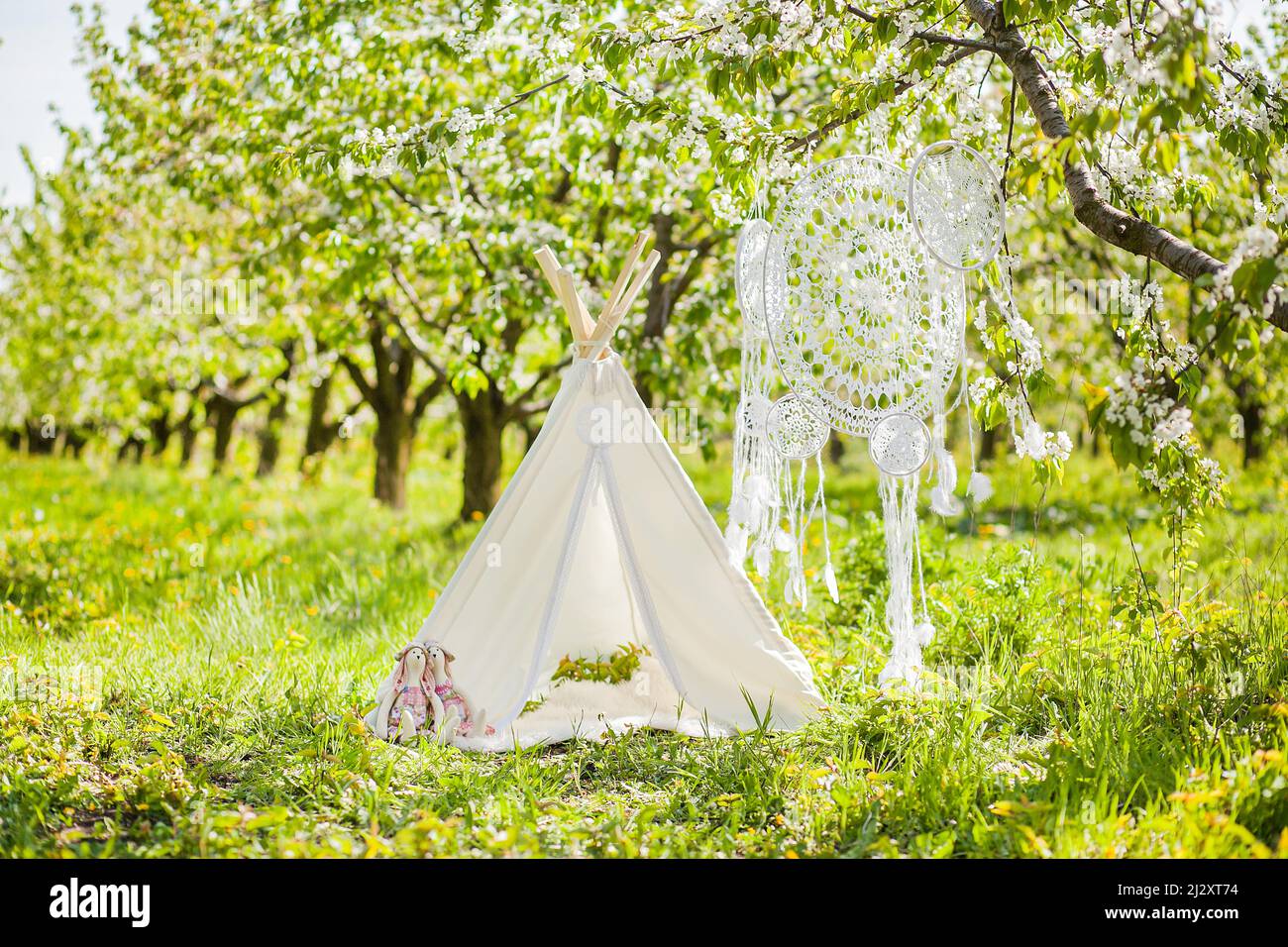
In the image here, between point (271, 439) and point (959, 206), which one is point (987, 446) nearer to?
point (271, 439)

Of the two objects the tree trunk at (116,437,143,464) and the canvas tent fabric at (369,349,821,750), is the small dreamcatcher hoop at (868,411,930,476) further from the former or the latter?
the tree trunk at (116,437,143,464)

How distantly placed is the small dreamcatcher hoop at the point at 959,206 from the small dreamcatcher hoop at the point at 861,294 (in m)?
0.16

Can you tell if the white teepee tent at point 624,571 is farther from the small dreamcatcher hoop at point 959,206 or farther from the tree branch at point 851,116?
the small dreamcatcher hoop at point 959,206

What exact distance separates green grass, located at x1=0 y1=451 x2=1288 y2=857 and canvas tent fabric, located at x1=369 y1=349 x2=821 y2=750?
24 cm

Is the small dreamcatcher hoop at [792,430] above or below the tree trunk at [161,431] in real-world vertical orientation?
below

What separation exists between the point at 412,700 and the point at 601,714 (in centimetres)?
79

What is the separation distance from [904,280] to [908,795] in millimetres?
1895

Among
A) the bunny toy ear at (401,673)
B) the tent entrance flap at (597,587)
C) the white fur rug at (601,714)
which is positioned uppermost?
the tent entrance flap at (597,587)

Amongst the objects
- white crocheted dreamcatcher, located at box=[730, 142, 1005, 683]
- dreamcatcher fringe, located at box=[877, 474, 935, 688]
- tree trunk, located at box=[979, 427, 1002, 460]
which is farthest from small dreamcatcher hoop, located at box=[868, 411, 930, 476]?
tree trunk, located at box=[979, 427, 1002, 460]

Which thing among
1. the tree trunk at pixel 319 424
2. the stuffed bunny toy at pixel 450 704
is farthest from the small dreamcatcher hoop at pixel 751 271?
the tree trunk at pixel 319 424

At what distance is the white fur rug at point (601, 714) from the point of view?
4.10 meters

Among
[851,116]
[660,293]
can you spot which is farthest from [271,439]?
[851,116]

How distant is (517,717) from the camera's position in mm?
4180

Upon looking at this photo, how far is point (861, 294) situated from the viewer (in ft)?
12.7
